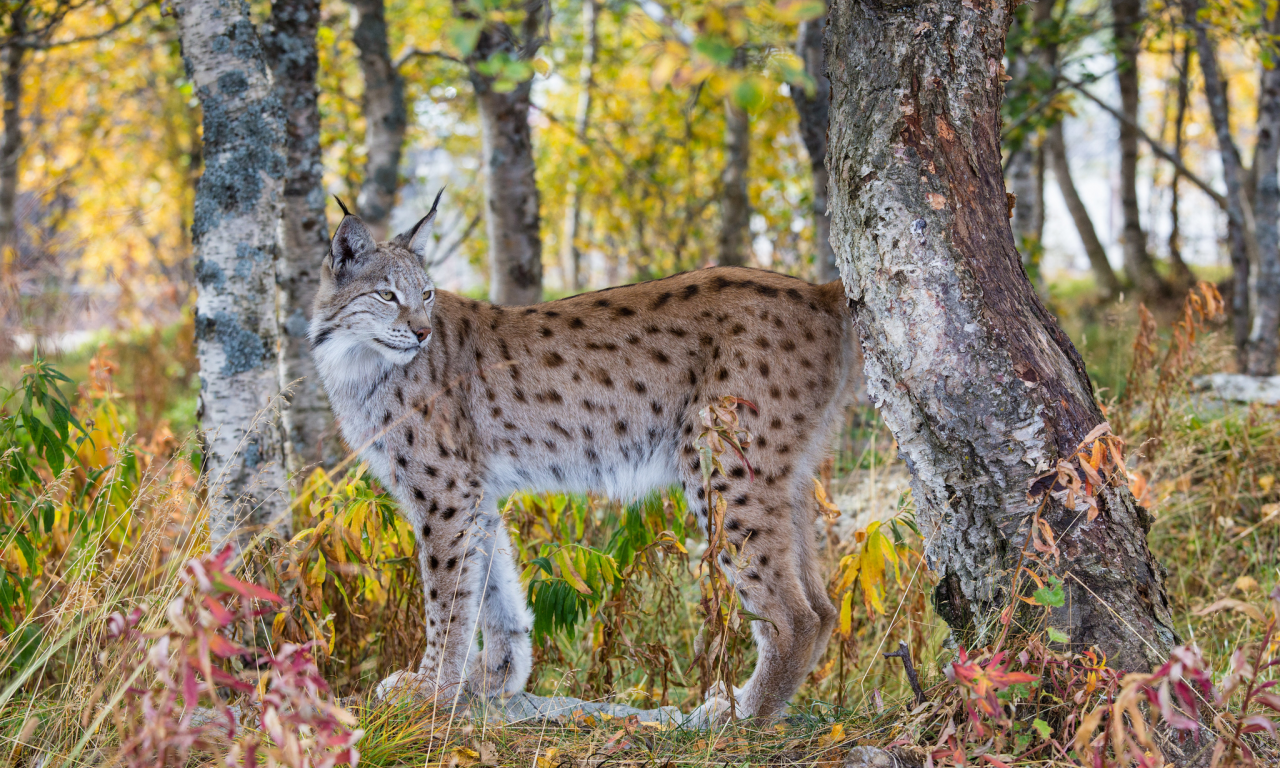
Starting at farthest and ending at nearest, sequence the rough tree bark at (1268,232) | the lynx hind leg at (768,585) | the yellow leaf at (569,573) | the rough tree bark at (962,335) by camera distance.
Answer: the rough tree bark at (1268,232), the lynx hind leg at (768,585), the yellow leaf at (569,573), the rough tree bark at (962,335)

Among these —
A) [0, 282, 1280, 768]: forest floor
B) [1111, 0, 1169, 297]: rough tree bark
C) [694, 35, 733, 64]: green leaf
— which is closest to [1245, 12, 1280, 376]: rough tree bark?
[0, 282, 1280, 768]: forest floor

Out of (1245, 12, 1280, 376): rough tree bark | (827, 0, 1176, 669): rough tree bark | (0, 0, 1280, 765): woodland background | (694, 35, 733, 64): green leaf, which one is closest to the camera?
(694, 35, 733, 64): green leaf

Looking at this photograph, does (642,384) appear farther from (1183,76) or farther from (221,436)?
(1183,76)

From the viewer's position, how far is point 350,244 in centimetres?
411

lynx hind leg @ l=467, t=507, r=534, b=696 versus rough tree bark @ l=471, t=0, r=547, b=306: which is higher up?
rough tree bark @ l=471, t=0, r=547, b=306

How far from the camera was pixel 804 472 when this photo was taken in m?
4.00

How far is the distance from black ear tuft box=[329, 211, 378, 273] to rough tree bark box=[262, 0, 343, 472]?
1.64 meters

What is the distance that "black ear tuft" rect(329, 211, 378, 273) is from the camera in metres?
4.01

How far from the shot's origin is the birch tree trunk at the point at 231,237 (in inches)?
154

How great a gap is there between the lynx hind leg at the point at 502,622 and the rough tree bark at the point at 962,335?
188cm

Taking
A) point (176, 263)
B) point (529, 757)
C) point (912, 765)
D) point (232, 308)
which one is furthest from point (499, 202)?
point (176, 263)

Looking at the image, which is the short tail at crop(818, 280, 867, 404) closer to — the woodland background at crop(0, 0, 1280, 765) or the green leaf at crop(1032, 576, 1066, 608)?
the woodland background at crop(0, 0, 1280, 765)

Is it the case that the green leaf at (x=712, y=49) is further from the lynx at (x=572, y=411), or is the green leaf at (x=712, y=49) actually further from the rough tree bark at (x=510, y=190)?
the rough tree bark at (x=510, y=190)

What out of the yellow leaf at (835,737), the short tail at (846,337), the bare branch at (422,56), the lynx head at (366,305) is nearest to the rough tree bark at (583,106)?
the bare branch at (422,56)
